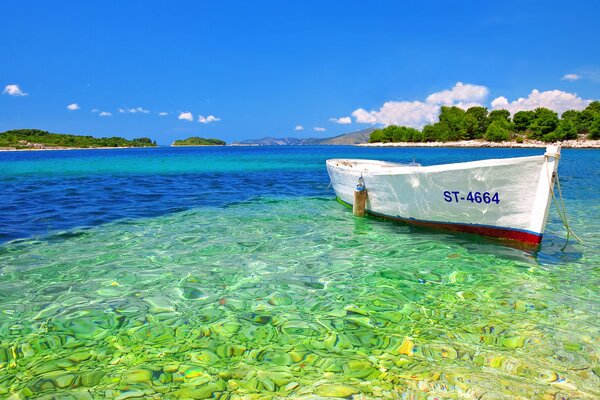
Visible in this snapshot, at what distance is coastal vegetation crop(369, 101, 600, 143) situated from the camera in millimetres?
94125

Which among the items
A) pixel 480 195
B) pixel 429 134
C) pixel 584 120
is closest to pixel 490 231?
pixel 480 195

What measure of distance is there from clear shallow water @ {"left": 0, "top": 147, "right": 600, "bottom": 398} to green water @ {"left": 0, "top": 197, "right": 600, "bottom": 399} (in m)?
0.02

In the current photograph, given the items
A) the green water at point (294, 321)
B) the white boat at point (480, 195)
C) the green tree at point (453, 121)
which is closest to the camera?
the green water at point (294, 321)

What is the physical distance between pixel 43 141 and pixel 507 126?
593ft

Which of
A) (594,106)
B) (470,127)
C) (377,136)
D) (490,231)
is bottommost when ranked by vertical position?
(490,231)

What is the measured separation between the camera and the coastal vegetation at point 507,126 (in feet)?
309

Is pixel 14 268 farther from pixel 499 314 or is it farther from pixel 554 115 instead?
pixel 554 115

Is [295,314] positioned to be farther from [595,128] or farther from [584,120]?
[584,120]

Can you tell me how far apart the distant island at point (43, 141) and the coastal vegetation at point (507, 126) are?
473 feet

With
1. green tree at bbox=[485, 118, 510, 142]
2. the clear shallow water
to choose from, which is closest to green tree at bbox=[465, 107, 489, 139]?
green tree at bbox=[485, 118, 510, 142]

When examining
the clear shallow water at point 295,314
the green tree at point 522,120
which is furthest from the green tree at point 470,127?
the clear shallow water at point 295,314

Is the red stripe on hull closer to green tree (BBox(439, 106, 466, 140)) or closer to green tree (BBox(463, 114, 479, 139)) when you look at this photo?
green tree (BBox(463, 114, 479, 139))

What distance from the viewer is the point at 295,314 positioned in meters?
4.69

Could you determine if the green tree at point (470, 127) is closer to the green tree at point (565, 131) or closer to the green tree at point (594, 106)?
the green tree at point (594, 106)
